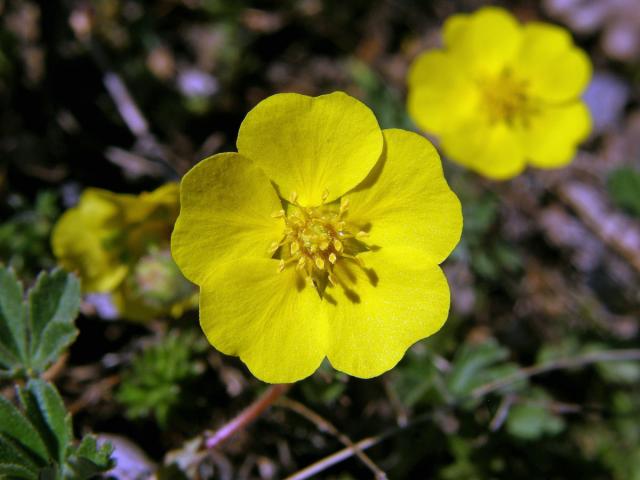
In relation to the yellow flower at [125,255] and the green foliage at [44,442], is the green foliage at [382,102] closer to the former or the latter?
the yellow flower at [125,255]

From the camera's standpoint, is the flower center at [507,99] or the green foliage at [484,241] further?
the green foliage at [484,241]

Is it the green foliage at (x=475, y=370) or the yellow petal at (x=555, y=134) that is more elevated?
the yellow petal at (x=555, y=134)

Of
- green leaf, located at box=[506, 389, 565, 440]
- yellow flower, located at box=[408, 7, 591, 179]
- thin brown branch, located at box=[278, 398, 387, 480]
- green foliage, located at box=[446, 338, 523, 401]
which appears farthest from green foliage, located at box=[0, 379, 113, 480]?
yellow flower, located at box=[408, 7, 591, 179]

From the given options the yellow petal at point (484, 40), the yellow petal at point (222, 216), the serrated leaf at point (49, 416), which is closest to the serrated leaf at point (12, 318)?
the serrated leaf at point (49, 416)

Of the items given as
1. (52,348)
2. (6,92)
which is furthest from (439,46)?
(52,348)

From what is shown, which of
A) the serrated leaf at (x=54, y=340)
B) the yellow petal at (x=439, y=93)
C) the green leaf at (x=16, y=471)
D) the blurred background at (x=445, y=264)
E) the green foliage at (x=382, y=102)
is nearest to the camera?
the green leaf at (x=16, y=471)

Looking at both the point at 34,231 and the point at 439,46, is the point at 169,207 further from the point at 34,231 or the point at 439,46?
the point at 439,46

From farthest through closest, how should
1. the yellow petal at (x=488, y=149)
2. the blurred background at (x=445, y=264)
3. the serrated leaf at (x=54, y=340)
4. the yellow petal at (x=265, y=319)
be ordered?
the yellow petal at (x=488, y=149) → the blurred background at (x=445, y=264) → the serrated leaf at (x=54, y=340) → the yellow petal at (x=265, y=319)
